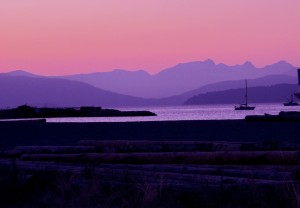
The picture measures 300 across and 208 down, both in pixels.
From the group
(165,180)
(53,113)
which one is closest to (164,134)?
(165,180)

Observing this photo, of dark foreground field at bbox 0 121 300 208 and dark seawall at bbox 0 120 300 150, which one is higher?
dark foreground field at bbox 0 121 300 208

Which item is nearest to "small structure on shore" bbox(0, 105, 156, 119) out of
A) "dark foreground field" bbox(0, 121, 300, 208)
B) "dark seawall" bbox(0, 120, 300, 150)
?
"dark seawall" bbox(0, 120, 300, 150)

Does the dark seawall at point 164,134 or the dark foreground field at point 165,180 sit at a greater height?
the dark foreground field at point 165,180

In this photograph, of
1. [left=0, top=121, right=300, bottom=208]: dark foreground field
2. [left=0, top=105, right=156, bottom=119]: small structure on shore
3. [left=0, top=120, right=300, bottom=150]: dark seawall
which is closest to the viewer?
[left=0, top=121, right=300, bottom=208]: dark foreground field

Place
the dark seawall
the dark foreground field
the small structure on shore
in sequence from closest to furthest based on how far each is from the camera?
the dark foreground field, the dark seawall, the small structure on shore

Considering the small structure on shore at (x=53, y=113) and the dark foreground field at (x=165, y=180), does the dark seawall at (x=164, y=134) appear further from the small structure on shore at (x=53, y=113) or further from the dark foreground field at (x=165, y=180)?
the small structure on shore at (x=53, y=113)

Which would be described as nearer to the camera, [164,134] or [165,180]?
[165,180]

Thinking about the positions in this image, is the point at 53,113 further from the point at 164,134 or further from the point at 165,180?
the point at 165,180

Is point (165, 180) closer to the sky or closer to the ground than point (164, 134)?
closer to the sky

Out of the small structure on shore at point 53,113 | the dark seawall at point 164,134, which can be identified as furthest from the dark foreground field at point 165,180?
the small structure on shore at point 53,113

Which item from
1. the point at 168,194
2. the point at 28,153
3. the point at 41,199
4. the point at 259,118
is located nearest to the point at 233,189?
the point at 168,194

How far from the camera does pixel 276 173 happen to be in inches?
447

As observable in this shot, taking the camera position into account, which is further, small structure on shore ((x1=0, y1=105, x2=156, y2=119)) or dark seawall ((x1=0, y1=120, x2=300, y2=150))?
small structure on shore ((x1=0, y1=105, x2=156, y2=119))

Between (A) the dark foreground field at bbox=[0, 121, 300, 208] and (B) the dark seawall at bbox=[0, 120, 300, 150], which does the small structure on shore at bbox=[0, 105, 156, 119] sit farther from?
(A) the dark foreground field at bbox=[0, 121, 300, 208]
